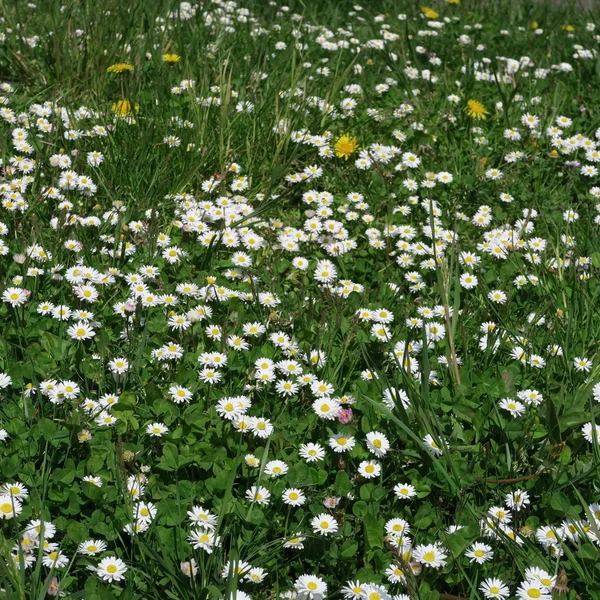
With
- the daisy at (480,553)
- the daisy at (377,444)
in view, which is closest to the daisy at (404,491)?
the daisy at (377,444)

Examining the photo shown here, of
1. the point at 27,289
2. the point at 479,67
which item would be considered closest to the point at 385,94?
the point at 479,67

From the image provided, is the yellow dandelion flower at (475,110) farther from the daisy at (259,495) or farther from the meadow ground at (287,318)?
the daisy at (259,495)

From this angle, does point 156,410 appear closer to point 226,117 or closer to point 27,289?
point 27,289

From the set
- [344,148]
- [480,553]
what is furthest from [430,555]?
[344,148]

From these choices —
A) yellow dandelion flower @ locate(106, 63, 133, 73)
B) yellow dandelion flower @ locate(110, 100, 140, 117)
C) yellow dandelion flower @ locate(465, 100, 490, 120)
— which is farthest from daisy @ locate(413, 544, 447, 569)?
yellow dandelion flower @ locate(106, 63, 133, 73)

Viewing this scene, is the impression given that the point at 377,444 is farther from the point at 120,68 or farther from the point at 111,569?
the point at 120,68

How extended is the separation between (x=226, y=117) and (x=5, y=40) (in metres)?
1.56

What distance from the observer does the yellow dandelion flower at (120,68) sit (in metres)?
4.23

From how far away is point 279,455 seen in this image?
2.48m

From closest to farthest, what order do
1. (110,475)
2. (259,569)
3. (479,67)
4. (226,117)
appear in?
(259,569) → (110,475) → (226,117) → (479,67)

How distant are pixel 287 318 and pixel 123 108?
171cm

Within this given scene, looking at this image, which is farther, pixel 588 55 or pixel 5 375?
pixel 588 55

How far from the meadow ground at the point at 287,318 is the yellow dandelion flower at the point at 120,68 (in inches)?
3.0

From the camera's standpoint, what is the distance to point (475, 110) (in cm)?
453
